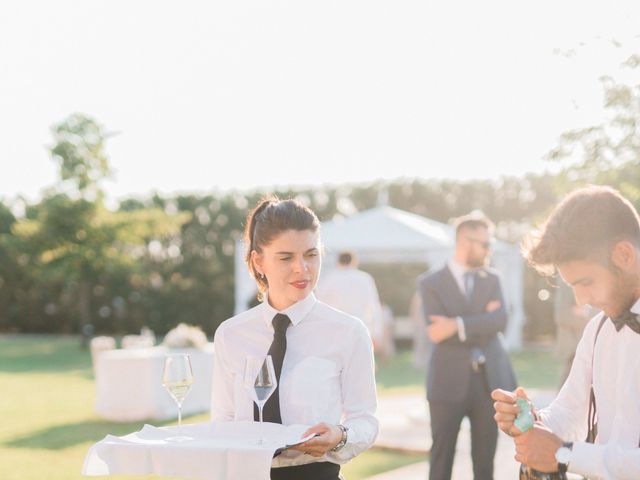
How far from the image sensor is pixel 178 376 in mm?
2920

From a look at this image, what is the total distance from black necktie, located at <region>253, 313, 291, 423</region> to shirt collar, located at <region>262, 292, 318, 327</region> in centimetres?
2

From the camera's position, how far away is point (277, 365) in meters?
2.80

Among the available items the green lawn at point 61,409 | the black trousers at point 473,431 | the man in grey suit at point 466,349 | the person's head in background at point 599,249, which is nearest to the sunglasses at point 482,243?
the man in grey suit at point 466,349

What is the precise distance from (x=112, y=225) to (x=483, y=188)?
31.8ft

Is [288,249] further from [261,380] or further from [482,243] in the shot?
[482,243]

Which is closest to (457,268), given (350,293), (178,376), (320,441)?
(178,376)

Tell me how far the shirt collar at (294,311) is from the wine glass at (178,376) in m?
0.30

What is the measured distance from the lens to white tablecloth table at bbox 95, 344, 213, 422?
31.6ft

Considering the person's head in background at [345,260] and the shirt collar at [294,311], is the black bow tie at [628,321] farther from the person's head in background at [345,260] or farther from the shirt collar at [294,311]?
the person's head in background at [345,260]

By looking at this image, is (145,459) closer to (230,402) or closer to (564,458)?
(230,402)

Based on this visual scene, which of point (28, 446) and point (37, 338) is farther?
point (37, 338)

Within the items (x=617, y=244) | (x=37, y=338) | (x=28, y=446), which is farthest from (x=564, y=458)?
(x=37, y=338)

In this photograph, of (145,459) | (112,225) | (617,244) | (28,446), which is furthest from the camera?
(112,225)

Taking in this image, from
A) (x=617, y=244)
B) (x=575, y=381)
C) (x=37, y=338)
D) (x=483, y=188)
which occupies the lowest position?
(x=37, y=338)
